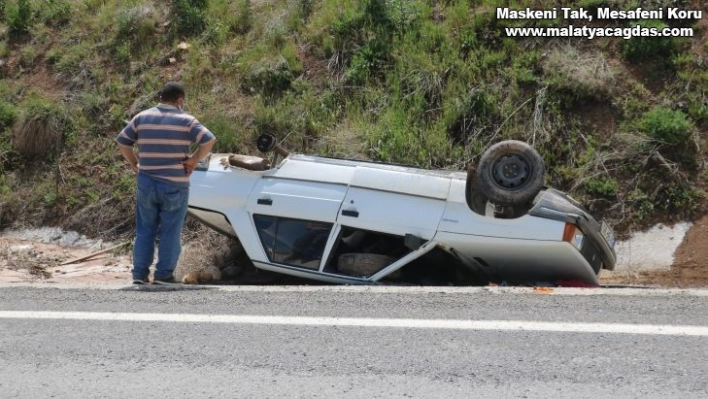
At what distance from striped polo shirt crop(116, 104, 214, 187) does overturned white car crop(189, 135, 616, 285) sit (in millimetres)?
663

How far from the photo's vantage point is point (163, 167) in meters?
6.50

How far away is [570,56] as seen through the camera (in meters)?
10.3

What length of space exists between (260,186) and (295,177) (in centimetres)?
32

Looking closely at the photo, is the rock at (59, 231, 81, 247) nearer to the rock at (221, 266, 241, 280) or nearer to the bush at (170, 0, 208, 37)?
the rock at (221, 266, 241, 280)

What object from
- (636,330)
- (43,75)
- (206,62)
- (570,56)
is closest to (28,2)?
(43,75)

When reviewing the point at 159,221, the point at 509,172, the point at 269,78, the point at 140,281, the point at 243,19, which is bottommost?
the point at 140,281

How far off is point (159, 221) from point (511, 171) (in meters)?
2.96

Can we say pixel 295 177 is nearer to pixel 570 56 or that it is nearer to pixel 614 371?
pixel 614 371

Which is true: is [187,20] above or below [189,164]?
above

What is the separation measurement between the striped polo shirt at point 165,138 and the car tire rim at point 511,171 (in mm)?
2375

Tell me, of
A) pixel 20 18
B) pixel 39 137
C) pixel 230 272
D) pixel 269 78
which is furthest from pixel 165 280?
pixel 20 18

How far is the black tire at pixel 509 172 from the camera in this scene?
659 centimetres

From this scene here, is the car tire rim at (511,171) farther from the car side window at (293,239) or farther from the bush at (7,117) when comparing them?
the bush at (7,117)

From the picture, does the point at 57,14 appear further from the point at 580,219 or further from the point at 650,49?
the point at 580,219
